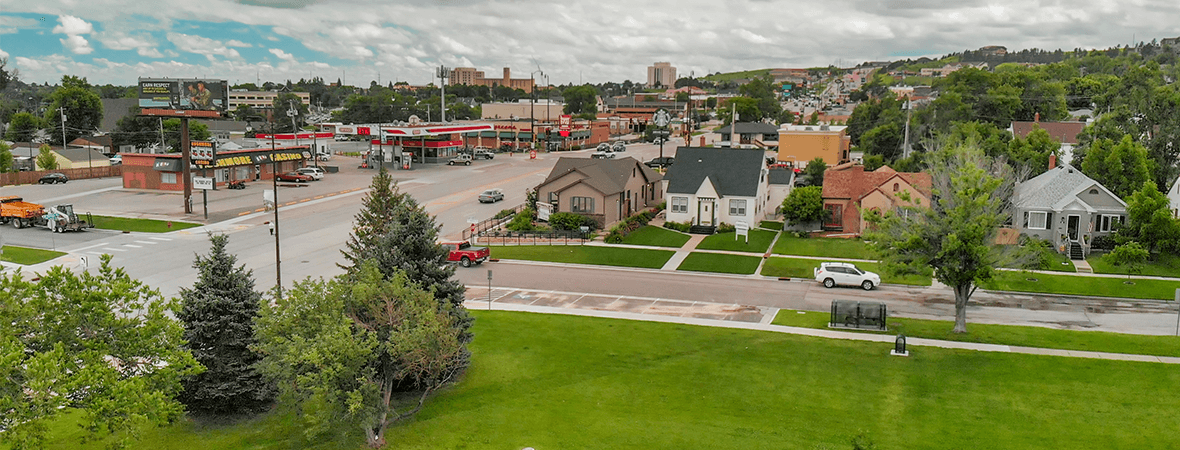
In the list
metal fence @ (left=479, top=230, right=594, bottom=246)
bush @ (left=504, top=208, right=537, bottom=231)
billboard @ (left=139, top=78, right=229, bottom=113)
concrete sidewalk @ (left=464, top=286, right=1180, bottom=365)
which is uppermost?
billboard @ (left=139, top=78, right=229, bottom=113)

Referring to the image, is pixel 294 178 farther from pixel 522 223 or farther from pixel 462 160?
pixel 522 223

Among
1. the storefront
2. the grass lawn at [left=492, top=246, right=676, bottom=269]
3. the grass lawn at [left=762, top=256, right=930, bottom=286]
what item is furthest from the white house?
the storefront

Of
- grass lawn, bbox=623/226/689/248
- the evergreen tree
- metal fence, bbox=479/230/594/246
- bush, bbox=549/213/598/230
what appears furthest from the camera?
bush, bbox=549/213/598/230

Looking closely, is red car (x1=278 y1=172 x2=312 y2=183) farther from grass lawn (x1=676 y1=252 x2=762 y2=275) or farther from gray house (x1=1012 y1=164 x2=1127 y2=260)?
gray house (x1=1012 y1=164 x2=1127 y2=260)

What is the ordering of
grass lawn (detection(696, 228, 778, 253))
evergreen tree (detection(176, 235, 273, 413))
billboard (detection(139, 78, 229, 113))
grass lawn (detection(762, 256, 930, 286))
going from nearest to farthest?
1. evergreen tree (detection(176, 235, 273, 413))
2. grass lawn (detection(762, 256, 930, 286))
3. grass lawn (detection(696, 228, 778, 253))
4. billboard (detection(139, 78, 229, 113))

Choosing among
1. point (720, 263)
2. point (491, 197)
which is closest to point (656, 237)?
point (720, 263)

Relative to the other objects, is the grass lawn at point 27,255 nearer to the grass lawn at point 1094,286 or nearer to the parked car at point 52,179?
the parked car at point 52,179

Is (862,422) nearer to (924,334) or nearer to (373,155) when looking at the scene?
(924,334)
